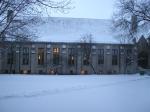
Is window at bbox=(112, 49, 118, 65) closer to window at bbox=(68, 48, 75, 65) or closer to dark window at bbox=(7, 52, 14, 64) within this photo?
window at bbox=(68, 48, 75, 65)

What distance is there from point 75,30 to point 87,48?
6880mm

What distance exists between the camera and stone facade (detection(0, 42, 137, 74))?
2670 inches

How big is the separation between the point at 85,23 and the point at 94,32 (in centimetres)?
402

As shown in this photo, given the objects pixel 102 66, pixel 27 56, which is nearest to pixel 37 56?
pixel 27 56

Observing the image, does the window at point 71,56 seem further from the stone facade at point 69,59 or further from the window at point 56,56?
the window at point 56,56

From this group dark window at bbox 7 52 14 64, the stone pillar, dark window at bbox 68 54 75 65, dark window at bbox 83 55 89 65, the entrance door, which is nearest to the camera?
dark window at bbox 7 52 14 64

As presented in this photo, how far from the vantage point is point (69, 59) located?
69.6 m

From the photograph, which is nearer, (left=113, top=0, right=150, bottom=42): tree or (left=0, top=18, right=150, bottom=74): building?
(left=113, top=0, right=150, bottom=42): tree

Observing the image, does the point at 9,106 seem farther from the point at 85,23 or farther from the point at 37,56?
the point at 85,23

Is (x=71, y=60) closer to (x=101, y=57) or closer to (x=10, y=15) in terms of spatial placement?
(x=101, y=57)

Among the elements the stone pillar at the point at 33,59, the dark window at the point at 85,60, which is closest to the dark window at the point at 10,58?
the stone pillar at the point at 33,59

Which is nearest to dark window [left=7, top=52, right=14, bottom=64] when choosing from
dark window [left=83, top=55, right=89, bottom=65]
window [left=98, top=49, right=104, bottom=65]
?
dark window [left=83, top=55, right=89, bottom=65]

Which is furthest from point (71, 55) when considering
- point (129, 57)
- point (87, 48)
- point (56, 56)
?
point (129, 57)

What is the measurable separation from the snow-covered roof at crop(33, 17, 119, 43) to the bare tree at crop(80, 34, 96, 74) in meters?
1.43
